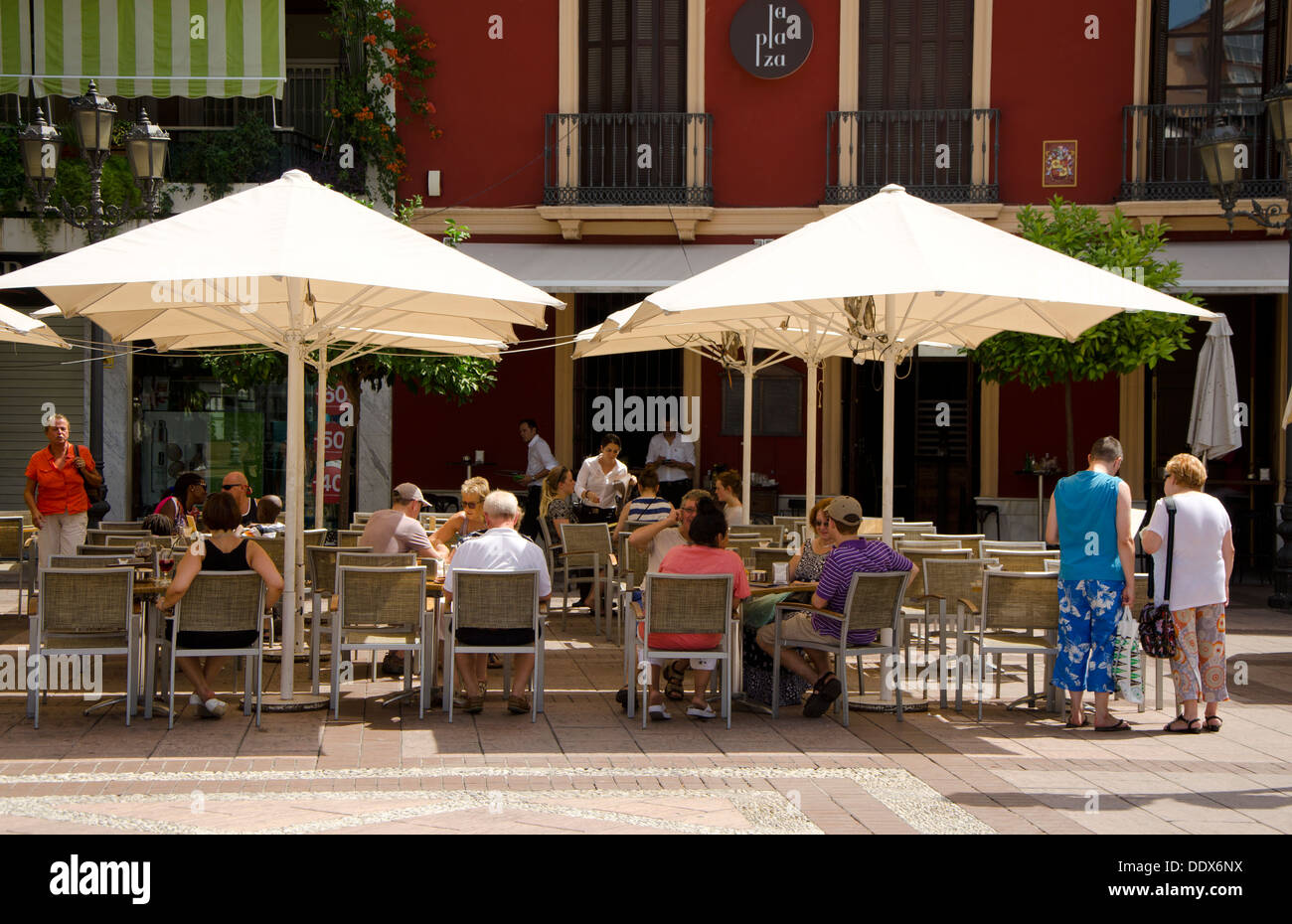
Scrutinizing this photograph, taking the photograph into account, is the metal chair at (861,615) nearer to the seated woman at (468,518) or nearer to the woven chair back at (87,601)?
the seated woman at (468,518)

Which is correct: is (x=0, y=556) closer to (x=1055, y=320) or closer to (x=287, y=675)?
(x=287, y=675)

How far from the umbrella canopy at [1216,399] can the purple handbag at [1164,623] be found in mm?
7039

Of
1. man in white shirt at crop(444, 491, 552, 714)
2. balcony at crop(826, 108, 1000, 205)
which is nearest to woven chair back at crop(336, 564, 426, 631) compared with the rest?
man in white shirt at crop(444, 491, 552, 714)

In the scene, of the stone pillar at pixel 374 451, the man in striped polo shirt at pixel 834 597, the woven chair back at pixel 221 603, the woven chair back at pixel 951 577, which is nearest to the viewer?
the woven chair back at pixel 221 603

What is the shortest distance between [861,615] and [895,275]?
186cm

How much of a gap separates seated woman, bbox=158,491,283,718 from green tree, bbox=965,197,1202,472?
8.51 meters

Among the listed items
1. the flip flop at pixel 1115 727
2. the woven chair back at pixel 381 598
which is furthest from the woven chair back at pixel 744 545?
the woven chair back at pixel 381 598

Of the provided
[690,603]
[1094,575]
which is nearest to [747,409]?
[690,603]

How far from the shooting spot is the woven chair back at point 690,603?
7641 mm

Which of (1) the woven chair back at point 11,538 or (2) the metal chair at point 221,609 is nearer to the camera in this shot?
(2) the metal chair at point 221,609

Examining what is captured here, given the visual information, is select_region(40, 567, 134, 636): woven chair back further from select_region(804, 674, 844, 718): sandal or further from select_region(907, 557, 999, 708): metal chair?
select_region(907, 557, 999, 708): metal chair

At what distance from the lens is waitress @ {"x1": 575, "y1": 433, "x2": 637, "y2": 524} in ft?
44.3

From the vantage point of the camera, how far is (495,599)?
25.5 feet

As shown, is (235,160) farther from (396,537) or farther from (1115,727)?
(1115,727)
